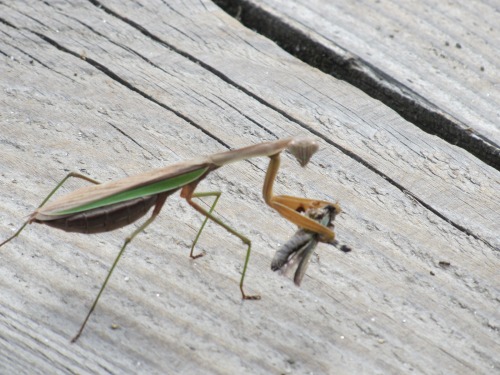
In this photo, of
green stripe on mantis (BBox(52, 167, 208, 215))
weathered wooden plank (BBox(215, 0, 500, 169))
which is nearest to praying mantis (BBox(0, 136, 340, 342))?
green stripe on mantis (BBox(52, 167, 208, 215))

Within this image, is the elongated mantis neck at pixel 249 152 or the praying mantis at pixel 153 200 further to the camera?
the elongated mantis neck at pixel 249 152

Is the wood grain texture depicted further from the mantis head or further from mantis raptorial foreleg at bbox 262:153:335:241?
the mantis head

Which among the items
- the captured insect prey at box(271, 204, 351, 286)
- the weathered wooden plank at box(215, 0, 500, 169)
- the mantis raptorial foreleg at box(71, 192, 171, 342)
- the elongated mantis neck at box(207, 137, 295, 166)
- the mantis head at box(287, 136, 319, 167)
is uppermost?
the weathered wooden plank at box(215, 0, 500, 169)

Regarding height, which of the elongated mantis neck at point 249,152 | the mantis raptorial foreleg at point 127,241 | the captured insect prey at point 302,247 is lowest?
Answer: the mantis raptorial foreleg at point 127,241

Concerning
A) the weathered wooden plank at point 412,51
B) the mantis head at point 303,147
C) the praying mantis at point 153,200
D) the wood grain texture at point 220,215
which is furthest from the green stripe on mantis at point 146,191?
the weathered wooden plank at point 412,51

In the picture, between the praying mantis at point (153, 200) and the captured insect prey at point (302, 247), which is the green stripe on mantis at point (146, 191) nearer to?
the praying mantis at point (153, 200)

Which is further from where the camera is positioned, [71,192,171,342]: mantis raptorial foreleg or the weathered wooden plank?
the weathered wooden plank

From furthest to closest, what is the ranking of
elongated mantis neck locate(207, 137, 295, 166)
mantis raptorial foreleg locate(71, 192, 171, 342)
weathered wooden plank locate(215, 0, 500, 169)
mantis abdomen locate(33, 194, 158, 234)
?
1. weathered wooden plank locate(215, 0, 500, 169)
2. elongated mantis neck locate(207, 137, 295, 166)
3. mantis abdomen locate(33, 194, 158, 234)
4. mantis raptorial foreleg locate(71, 192, 171, 342)
